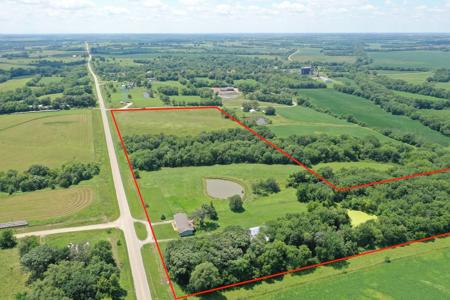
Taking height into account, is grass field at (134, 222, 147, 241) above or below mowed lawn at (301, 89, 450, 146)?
above

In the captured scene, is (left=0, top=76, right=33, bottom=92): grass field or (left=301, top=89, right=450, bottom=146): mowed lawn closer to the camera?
(left=301, top=89, right=450, bottom=146): mowed lawn

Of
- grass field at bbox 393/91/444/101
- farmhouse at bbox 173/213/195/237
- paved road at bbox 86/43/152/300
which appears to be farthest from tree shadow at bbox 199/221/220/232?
grass field at bbox 393/91/444/101

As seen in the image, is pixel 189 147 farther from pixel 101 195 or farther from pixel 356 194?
pixel 356 194

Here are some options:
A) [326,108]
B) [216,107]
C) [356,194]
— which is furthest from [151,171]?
[326,108]

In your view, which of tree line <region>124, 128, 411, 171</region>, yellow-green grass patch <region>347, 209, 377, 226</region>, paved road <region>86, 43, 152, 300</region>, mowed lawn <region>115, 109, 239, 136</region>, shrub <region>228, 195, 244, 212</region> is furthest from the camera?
mowed lawn <region>115, 109, 239, 136</region>

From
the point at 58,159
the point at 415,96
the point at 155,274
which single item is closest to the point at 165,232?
the point at 155,274

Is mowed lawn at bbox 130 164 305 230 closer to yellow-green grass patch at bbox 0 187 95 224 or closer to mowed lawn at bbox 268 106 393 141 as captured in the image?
yellow-green grass patch at bbox 0 187 95 224

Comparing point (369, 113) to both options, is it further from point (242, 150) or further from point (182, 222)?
point (182, 222)
